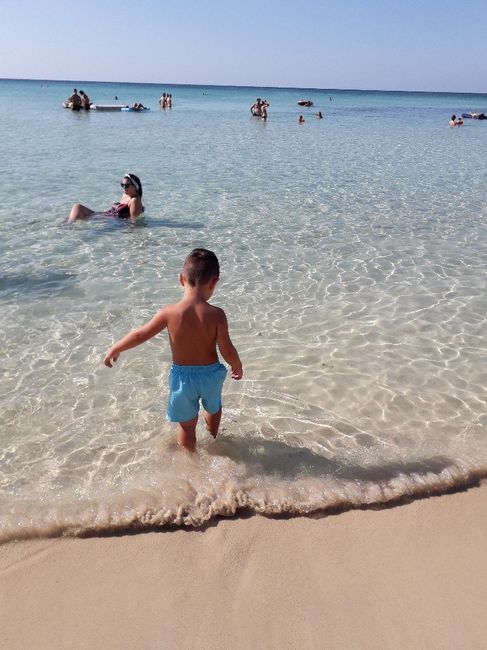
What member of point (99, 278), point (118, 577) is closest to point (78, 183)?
point (99, 278)

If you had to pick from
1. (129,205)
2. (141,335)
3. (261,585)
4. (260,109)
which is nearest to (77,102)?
(260,109)

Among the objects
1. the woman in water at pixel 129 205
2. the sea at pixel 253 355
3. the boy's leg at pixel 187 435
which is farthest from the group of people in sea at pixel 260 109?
the boy's leg at pixel 187 435

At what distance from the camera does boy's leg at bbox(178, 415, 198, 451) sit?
11.9 feet

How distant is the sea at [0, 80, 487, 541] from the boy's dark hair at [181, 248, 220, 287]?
132cm

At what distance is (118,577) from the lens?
2738 mm

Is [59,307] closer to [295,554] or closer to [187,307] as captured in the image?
[187,307]

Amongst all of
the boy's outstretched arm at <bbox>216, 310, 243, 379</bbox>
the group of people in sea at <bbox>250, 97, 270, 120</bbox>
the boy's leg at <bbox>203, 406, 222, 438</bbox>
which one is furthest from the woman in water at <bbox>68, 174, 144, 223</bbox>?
the group of people in sea at <bbox>250, 97, 270, 120</bbox>

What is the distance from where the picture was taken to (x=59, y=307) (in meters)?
6.14

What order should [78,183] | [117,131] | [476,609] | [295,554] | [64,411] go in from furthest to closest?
[117,131] < [78,183] < [64,411] < [295,554] < [476,609]

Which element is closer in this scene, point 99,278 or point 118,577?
point 118,577

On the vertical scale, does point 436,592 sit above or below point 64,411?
above

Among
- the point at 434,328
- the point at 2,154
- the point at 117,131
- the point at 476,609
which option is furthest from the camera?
the point at 117,131

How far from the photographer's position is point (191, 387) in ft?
11.1

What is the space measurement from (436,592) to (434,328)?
12.1 ft
